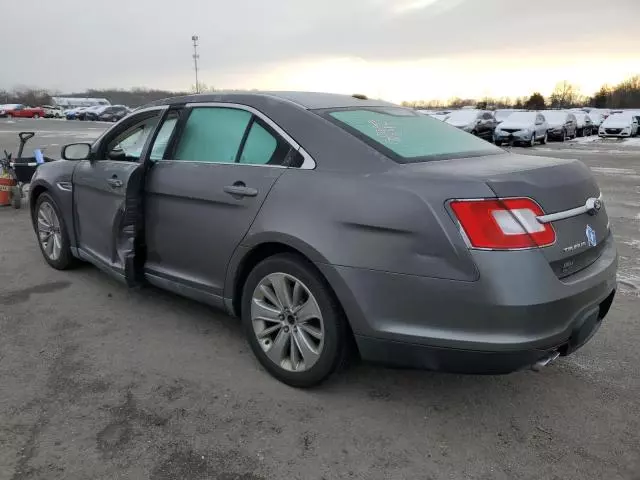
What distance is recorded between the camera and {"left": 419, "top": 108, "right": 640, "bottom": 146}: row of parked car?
23391mm

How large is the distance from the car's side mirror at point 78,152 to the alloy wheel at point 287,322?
2.33m

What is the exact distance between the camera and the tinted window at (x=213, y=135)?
343cm

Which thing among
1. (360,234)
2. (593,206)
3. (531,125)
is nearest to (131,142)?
(360,234)

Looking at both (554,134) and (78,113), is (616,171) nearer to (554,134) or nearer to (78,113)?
(554,134)

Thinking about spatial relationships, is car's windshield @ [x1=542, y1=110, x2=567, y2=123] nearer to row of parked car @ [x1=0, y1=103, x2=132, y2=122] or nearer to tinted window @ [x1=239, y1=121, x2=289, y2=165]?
tinted window @ [x1=239, y1=121, x2=289, y2=165]

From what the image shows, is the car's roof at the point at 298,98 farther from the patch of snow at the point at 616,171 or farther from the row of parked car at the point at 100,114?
the row of parked car at the point at 100,114

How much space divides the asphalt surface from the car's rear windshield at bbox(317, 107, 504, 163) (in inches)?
53.1

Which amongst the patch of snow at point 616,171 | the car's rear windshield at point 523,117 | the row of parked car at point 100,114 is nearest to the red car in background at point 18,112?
the row of parked car at point 100,114

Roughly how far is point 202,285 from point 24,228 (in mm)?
4828

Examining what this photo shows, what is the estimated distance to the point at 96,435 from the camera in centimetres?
268

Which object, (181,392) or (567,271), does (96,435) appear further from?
(567,271)

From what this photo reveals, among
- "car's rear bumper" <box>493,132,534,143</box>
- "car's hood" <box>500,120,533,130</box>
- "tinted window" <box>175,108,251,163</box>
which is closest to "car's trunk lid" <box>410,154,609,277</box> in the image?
"tinted window" <box>175,108,251,163</box>

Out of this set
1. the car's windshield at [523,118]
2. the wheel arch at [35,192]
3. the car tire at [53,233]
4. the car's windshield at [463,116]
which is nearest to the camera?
the car tire at [53,233]

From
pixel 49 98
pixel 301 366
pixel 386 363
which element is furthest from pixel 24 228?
pixel 49 98
